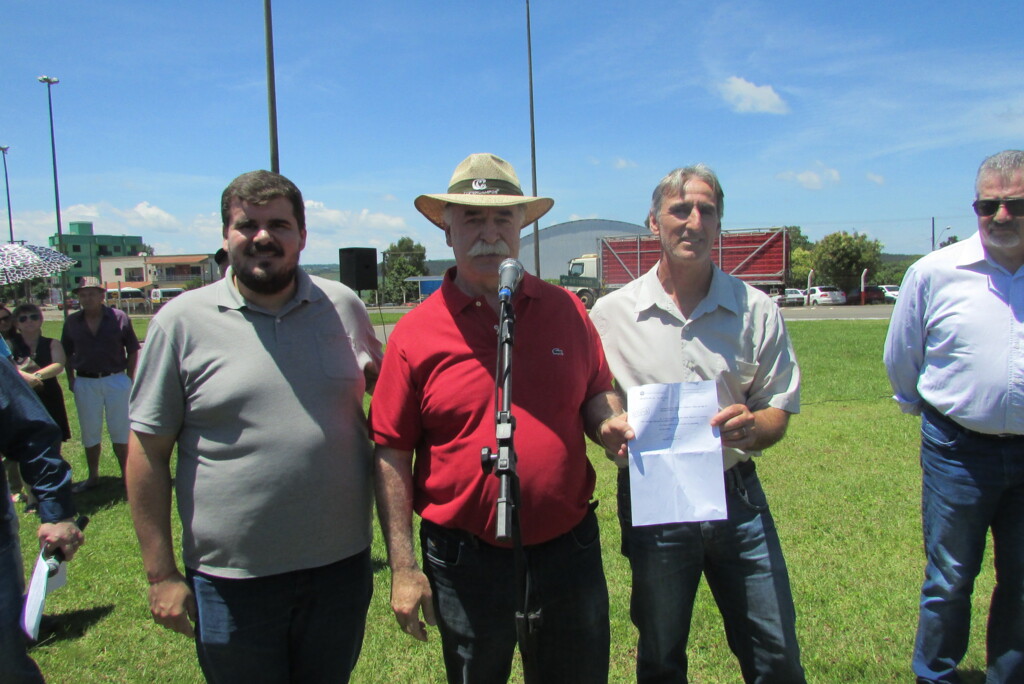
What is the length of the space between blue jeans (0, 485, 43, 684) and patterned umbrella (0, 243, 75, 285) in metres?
5.03

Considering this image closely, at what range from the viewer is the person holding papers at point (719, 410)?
2.56m

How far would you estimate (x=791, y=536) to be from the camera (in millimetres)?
5289

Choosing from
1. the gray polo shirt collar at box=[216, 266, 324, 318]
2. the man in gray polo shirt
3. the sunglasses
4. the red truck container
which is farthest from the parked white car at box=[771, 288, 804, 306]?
the man in gray polo shirt

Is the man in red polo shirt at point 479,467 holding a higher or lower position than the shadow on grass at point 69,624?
higher

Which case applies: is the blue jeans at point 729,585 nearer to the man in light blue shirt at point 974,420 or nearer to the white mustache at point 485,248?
the man in light blue shirt at point 974,420

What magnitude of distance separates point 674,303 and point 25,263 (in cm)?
668

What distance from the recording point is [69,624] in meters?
4.38

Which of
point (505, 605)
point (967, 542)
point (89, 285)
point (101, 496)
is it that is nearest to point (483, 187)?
point (505, 605)

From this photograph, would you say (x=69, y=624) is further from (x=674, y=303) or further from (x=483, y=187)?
(x=674, y=303)

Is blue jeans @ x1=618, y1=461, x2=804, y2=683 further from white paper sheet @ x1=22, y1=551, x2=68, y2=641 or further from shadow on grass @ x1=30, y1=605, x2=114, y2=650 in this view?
shadow on grass @ x1=30, y1=605, x2=114, y2=650

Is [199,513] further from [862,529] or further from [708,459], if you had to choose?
[862,529]

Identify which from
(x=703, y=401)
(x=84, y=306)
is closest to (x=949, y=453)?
(x=703, y=401)

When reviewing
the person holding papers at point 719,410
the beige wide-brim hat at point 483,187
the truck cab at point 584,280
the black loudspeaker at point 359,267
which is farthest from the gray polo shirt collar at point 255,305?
the truck cab at point 584,280

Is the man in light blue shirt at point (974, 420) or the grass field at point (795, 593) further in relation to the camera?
the grass field at point (795, 593)
